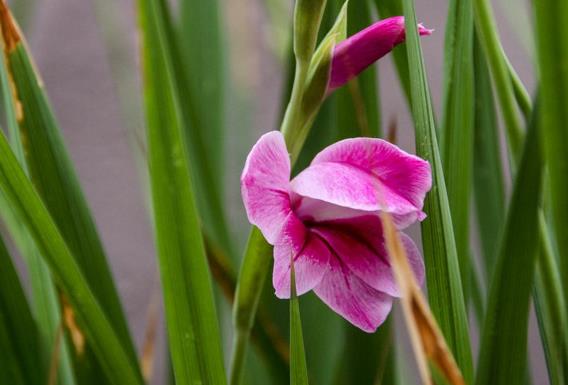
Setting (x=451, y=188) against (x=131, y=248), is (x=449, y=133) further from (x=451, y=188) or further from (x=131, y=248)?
(x=131, y=248)

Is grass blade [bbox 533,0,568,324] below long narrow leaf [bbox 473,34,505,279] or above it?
above

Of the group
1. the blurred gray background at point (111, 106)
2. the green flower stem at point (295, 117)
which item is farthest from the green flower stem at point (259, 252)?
the blurred gray background at point (111, 106)

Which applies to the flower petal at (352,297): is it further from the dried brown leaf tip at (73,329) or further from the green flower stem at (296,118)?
the dried brown leaf tip at (73,329)

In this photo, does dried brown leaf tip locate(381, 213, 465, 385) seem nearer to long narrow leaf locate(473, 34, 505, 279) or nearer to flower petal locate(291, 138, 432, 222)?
flower petal locate(291, 138, 432, 222)

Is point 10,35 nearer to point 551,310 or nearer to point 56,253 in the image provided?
point 56,253

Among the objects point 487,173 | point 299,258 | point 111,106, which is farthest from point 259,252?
point 111,106

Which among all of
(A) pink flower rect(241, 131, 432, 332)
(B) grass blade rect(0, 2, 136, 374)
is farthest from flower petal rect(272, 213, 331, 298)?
(B) grass blade rect(0, 2, 136, 374)
